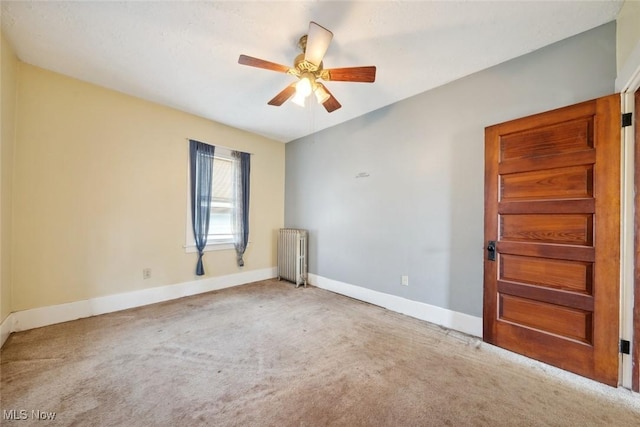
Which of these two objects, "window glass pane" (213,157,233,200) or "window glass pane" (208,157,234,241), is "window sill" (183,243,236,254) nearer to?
"window glass pane" (208,157,234,241)

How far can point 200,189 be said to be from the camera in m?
3.53

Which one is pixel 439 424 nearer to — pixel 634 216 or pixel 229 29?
pixel 634 216

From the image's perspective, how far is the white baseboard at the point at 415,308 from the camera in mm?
2379

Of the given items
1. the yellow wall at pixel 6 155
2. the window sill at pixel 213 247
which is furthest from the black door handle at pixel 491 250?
the yellow wall at pixel 6 155

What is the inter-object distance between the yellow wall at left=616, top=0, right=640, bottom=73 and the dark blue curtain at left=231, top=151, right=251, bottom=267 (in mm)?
4170

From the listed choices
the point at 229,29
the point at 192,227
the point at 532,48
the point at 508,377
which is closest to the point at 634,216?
the point at 508,377

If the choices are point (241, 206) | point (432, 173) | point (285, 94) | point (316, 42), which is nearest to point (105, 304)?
point (241, 206)

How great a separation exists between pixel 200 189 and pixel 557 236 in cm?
407

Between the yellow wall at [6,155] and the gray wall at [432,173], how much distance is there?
3396mm

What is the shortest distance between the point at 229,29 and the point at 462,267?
3.05 meters

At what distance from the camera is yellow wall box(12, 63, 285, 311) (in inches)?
94.2

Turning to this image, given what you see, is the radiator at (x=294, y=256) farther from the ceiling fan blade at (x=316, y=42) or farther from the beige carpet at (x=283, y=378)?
the ceiling fan blade at (x=316, y=42)

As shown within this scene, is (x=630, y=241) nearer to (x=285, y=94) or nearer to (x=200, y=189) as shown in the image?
(x=285, y=94)

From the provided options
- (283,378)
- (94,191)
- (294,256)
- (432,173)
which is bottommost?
(283,378)
